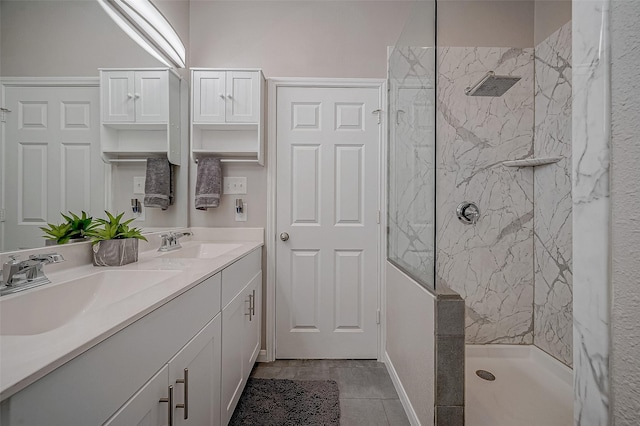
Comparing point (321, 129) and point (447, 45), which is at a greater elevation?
point (447, 45)

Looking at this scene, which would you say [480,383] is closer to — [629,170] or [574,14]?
[629,170]

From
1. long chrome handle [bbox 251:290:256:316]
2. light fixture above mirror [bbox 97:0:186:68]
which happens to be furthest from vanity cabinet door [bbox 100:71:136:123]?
long chrome handle [bbox 251:290:256:316]

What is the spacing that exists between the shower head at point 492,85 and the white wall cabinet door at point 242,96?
1.41 meters

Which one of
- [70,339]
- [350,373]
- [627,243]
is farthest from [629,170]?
[350,373]

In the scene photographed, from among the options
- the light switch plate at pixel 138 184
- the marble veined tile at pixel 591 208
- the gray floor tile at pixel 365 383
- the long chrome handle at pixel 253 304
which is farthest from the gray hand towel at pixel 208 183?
the marble veined tile at pixel 591 208

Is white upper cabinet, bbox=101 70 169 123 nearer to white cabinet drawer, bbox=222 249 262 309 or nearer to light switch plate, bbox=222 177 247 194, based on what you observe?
light switch plate, bbox=222 177 247 194

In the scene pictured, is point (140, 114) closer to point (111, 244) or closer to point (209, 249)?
point (111, 244)

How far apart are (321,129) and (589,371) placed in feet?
6.26

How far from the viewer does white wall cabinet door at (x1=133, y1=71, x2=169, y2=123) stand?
150 cm

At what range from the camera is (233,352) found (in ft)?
4.53

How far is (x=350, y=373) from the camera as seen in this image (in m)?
1.91

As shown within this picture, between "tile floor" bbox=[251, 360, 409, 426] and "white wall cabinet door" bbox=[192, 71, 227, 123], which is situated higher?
"white wall cabinet door" bbox=[192, 71, 227, 123]

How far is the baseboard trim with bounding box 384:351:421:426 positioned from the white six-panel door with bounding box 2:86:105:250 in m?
1.76

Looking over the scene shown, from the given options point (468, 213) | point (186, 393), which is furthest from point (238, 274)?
point (468, 213)
